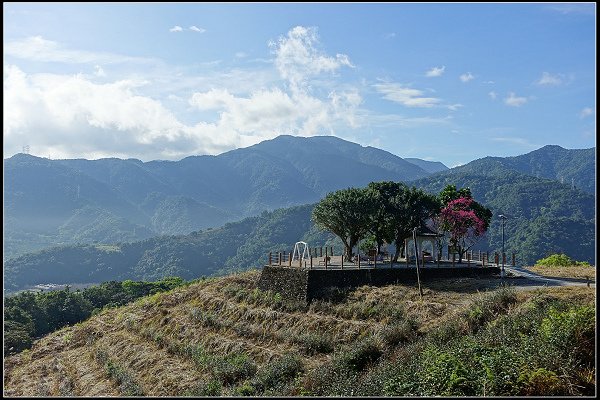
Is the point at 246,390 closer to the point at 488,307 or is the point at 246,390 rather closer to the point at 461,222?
the point at 488,307

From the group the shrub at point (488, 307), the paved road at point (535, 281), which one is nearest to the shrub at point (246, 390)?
the shrub at point (488, 307)

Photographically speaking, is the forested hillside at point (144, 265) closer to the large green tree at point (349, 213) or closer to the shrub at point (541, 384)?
the large green tree at point (349, 213)

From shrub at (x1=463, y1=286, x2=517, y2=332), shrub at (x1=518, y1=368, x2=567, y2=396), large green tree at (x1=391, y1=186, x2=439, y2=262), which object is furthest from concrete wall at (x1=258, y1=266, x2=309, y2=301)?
shrub at (x1=518, y1=368, x2=567, y2=396)

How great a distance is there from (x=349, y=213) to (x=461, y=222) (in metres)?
8.12

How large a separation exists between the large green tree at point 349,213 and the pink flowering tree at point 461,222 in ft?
18.3

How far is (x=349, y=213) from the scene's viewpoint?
36.5 meters

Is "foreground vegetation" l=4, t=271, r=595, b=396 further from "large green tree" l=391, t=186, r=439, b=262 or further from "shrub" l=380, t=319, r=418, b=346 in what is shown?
"large green tree" l=391, t=186, r=439, b=262

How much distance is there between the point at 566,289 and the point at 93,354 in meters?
25.7

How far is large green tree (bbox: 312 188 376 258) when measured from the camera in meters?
36.4

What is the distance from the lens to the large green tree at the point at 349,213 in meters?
36.4

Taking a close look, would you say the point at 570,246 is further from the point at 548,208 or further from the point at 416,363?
the point at 416,363

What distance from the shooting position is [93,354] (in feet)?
98.9

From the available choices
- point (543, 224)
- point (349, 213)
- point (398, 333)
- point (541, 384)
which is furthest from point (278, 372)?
point (543, 224)

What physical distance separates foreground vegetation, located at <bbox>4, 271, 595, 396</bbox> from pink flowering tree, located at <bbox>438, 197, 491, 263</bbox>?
6.85 m
